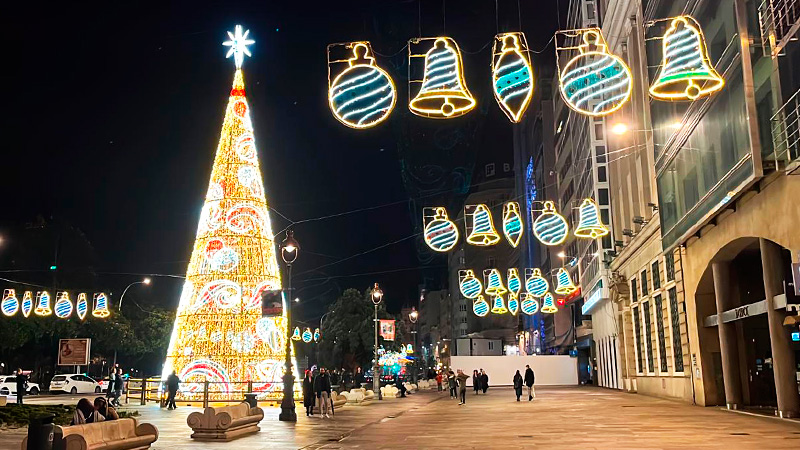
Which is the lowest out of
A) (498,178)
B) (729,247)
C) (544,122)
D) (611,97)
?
(729,247)

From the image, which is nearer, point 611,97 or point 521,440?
point 611,97

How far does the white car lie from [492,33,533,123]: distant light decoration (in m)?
46.0

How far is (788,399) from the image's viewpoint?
20312 millimetres

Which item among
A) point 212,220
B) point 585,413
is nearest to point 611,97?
point 585,413

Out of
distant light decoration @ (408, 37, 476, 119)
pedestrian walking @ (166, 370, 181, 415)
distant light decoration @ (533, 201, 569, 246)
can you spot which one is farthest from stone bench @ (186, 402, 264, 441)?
distant light decoration @ (533, 201, 569, 246)

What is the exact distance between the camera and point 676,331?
31.0 metres

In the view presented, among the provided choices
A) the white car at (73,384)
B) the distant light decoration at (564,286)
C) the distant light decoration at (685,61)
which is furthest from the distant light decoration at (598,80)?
the white car at (73,384)

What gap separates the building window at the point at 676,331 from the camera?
30469 millimetres

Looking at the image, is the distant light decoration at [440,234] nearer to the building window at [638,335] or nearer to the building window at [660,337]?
the building window at [660,337]

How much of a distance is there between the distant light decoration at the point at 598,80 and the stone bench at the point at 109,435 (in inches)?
388

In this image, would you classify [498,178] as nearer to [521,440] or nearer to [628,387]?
[628,387]

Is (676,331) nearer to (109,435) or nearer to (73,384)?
(109,435)

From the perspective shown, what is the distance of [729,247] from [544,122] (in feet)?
189

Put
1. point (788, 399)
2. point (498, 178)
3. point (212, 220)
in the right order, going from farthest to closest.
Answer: point (498, 178)
point (212, 220)
point (788, 399)
